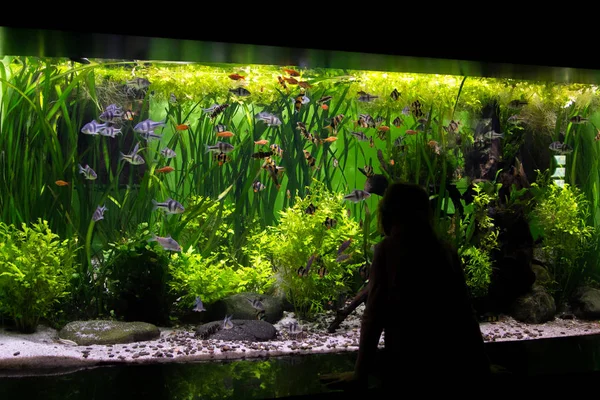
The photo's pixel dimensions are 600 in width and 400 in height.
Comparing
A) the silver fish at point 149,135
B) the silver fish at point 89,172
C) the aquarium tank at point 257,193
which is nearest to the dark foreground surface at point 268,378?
the aquarium tank at point 257,193

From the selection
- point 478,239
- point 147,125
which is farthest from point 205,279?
point 478,239

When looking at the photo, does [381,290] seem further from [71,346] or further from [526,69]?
[71,346]

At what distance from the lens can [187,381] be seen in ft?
10.7

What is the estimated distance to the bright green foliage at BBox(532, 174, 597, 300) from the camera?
259 inches

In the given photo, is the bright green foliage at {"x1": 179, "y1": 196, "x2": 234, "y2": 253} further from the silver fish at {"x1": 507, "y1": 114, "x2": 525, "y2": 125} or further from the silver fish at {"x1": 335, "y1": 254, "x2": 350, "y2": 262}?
the silver fish at {"x1": 507, "y1": 114, "x2": 525, "y2": 125}

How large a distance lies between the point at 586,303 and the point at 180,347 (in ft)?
16.1

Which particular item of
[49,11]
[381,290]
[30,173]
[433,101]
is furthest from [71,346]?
[433,101]

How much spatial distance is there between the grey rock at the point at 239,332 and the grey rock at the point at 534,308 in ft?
9.65

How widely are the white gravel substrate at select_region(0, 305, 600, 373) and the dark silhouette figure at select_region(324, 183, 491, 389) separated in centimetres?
192

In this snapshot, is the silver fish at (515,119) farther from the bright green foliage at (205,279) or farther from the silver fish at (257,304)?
the silver fish at (257,304)

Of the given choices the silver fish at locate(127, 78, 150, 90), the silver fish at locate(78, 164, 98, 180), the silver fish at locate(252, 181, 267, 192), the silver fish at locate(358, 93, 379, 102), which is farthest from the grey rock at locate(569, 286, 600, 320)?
the silver fish at locate(78, 164, 98, 180)

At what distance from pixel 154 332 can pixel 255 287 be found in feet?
4.79

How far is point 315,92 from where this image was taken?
706cm

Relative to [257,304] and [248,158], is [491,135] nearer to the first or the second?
[248,158]
